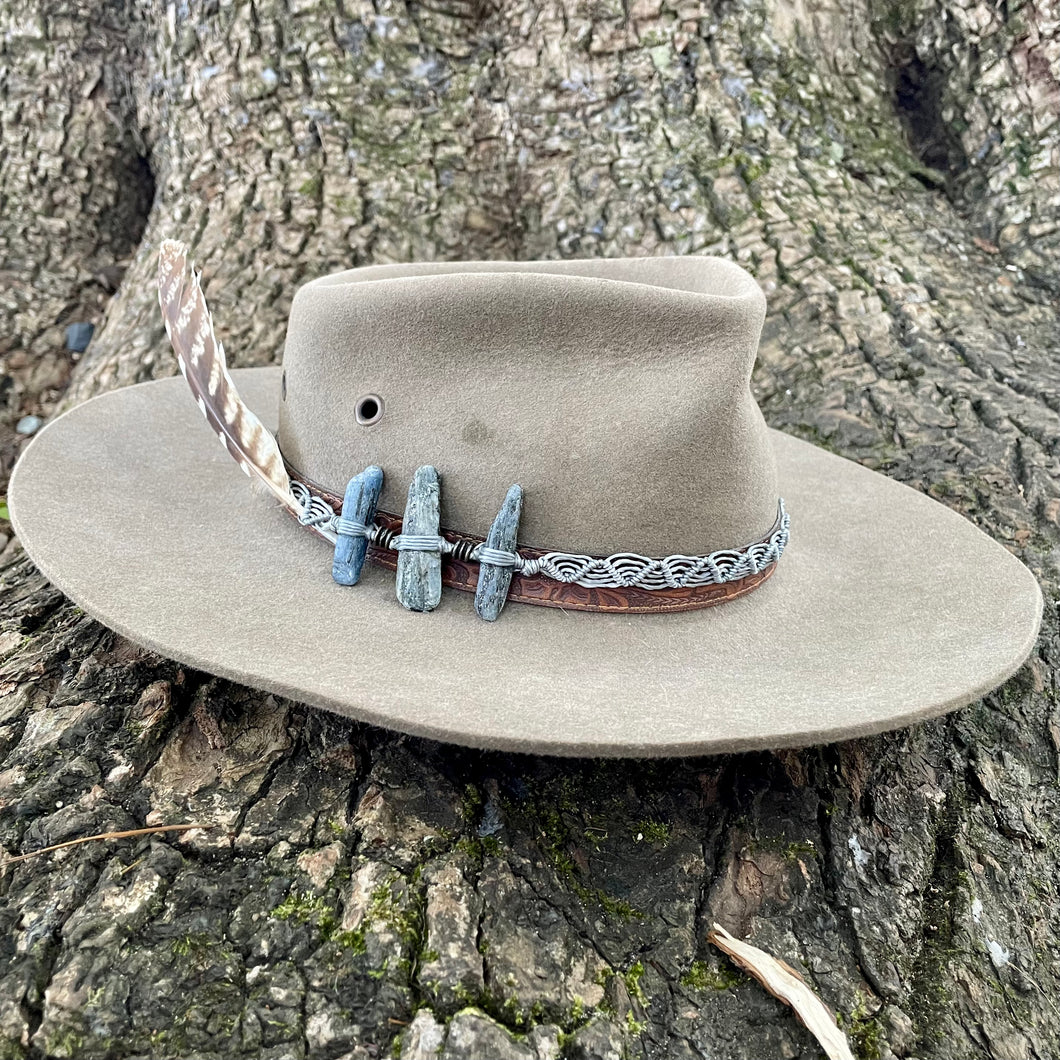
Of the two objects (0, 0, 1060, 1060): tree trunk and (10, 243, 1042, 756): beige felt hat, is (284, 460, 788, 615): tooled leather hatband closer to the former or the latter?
(10, 243, 1042, 756): beige felt hat

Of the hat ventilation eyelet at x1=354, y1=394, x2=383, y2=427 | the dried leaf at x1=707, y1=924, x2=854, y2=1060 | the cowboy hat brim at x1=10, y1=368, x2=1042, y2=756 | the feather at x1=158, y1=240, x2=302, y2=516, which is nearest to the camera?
the dried leaf at x1=707, y1=924, x2=854, y2=1060

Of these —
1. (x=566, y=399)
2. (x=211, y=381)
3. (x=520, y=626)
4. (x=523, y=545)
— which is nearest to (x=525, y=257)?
(x=211, y=381)

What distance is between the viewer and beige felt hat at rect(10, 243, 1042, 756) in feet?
5.18

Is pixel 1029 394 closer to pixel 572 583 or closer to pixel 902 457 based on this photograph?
pixel 902 457

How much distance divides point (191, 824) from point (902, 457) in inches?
96.3

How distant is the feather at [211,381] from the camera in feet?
6.59

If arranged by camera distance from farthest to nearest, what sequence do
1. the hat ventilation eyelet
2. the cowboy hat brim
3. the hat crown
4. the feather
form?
the feather
the hat ventilation eyelet
the hat crown
the cowboy hat brim

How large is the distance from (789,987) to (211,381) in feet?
5.89

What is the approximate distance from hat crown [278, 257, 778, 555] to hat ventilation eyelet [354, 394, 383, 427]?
14 mm

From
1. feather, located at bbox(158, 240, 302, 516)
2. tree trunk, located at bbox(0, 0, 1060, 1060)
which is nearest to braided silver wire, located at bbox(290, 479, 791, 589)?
feather, located at bbox(158, 240, 302, 516)

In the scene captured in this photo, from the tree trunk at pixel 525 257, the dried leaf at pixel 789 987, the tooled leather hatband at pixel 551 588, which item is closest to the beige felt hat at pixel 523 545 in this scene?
the tooled leather hatband at pixel 551 588

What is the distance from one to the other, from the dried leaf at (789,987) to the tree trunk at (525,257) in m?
0.03

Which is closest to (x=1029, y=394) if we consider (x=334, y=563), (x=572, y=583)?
(x=572, y=583)

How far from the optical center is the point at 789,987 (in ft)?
4.76
